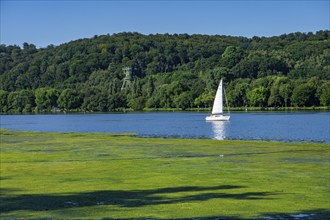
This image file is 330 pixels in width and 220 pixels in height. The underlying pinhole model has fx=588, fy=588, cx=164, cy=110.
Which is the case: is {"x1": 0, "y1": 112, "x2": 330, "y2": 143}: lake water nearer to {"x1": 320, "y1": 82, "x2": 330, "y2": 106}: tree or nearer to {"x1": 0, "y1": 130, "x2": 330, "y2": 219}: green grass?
{"x1": 0, "y1": 130, "x2": 330, "y2": 219}: green grass

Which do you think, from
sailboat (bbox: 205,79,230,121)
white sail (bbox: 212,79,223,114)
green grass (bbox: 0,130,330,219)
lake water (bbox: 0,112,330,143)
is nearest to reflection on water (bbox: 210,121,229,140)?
lake water (bbox: 0,112,330,143)

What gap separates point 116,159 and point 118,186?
35.3 ft

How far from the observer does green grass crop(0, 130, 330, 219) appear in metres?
15.7

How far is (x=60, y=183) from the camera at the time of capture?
21.3m

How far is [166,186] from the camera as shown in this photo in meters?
20.0

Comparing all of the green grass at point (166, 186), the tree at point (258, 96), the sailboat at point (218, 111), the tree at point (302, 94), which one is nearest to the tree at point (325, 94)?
the tree at point (302, 94)

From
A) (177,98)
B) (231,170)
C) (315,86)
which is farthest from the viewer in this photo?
(177,98)

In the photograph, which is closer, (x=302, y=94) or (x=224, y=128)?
(x=224, y=128)

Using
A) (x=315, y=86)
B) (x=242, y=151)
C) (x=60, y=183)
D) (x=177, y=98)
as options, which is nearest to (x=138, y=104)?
(x=177, y=98)

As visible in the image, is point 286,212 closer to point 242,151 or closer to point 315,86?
point 242,151

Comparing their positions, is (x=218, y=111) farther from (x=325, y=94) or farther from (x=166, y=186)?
(x=166, y=186)

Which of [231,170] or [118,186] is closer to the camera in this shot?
[118,186]

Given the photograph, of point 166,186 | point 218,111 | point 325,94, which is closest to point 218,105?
point 218,111

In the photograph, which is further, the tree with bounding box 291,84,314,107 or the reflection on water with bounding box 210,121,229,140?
the tree with bounding box 291,84,314,107
